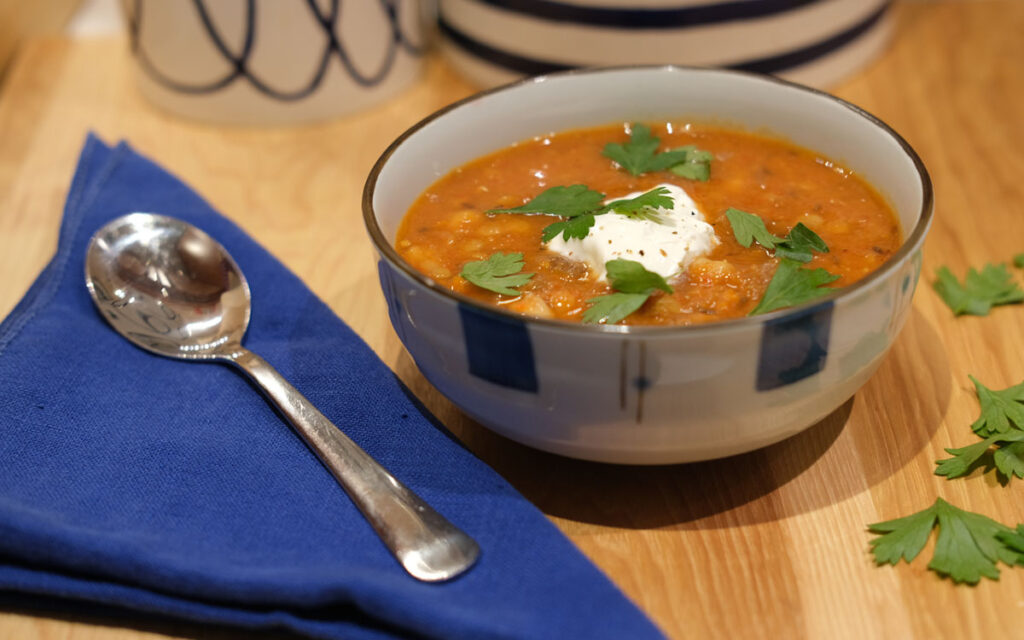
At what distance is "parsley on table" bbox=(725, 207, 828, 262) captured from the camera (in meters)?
1.38

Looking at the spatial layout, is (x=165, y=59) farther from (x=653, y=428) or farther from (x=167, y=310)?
(x=653, y=428)

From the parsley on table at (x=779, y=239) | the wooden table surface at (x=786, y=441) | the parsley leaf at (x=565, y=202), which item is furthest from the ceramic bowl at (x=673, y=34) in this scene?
the parsley on table at (x=779, y=239)

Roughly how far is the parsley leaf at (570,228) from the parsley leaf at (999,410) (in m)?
0.59

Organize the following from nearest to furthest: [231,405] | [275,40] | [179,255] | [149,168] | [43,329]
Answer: [231,405] → [43,329] → [179,255] → [149,168] → [275,40]

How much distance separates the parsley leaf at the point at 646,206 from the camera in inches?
55.9

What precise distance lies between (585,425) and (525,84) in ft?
2.35

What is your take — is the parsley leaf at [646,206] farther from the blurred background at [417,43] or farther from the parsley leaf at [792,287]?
the blurred background at [417,43]

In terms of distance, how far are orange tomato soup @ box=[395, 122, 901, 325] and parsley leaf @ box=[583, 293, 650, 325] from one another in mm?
19

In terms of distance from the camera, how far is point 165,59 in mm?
2338

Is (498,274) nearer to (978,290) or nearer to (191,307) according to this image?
(191,307)

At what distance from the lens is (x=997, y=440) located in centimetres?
135

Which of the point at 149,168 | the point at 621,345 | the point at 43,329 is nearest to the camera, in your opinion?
the point at 621,345

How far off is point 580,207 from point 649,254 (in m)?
0.19

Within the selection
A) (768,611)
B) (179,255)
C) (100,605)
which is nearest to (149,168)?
(179,255)
